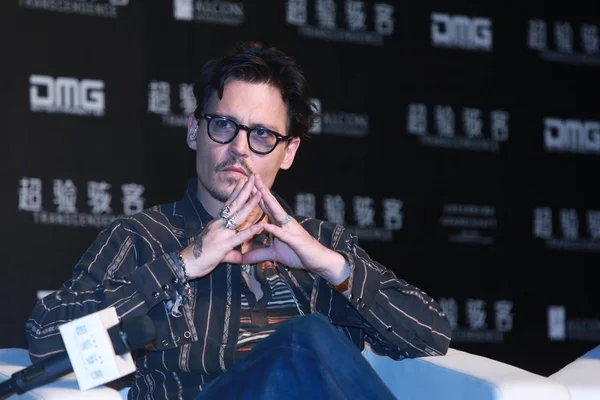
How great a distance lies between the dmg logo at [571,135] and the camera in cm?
453

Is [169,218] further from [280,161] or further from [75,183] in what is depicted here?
[75,183]

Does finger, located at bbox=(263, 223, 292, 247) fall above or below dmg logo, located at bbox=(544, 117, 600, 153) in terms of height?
below

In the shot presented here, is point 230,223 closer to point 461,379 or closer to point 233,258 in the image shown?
point 233,258

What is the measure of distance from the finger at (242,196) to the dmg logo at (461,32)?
2625 mm

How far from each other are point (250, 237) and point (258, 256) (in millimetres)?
191

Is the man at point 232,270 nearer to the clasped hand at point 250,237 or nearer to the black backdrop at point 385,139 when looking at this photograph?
the clasped hand at point 250,237

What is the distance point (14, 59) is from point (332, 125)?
1447 millimetres

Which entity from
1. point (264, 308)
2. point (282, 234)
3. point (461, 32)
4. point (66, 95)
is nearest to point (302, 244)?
point (282, 234)

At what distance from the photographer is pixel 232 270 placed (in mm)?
2127

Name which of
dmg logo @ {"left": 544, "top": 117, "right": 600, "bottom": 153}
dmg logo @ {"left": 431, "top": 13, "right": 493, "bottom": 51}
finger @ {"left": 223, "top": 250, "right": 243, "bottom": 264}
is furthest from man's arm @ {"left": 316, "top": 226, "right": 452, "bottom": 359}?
dmg logo @ {"left": 544, "top": 117, "right": 600, "bottom": 153}

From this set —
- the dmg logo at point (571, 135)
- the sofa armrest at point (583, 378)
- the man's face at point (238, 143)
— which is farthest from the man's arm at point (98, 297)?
the dmg logo at point (571, 135)

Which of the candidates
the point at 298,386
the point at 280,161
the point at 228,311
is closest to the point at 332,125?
the point at 280,161

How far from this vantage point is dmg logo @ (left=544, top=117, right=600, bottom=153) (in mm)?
4527

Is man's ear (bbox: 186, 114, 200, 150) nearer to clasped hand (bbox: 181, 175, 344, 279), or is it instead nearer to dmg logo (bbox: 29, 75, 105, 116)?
clasped hand (bbox: 181, 175, 344, 279)
